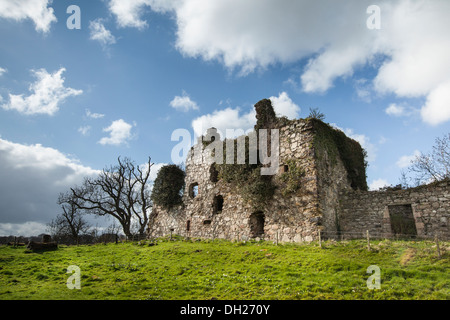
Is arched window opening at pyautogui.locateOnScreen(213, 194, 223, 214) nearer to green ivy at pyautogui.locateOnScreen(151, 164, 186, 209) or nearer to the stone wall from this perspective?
the stone wall

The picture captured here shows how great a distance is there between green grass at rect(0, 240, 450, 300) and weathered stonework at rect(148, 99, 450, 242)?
203cm

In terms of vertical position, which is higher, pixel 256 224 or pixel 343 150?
pixel 343 150

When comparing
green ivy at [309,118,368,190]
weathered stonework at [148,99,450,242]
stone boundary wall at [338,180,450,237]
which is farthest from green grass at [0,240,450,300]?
green ivy at [309,118,368,190]

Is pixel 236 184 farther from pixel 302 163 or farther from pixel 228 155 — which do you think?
pixel 302 163

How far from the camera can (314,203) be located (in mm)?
16266

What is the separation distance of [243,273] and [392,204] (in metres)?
9.84

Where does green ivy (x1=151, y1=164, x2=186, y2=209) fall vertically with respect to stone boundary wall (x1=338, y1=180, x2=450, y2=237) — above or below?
above

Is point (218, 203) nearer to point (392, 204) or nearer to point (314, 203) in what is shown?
point (314, 203)

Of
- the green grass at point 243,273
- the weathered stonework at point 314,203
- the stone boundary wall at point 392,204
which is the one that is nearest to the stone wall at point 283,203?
the weathered stonework at point 314,203

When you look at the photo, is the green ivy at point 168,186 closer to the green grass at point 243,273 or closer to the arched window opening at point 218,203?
the arched window opening at point 218,203

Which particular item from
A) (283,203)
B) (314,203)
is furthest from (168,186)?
(314,203)

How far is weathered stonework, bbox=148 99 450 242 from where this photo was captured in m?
15.5

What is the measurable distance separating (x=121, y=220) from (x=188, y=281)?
21.6m

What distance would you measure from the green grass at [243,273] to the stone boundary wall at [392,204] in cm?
265
